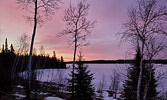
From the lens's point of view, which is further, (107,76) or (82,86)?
(107,76)

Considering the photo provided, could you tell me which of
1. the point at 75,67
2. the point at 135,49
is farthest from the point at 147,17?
the point at 75,67

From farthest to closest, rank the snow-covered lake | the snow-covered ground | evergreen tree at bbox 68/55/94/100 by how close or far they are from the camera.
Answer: evergreen tree at bbox 68/55/94/100 → the snow-covered lake → the snow-covered ground

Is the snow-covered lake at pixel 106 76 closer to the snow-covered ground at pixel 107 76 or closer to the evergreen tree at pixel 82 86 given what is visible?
the snow-covered ground at pixel 107 76

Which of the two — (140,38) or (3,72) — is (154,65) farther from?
(3,72)

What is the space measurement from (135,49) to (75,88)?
240 inches

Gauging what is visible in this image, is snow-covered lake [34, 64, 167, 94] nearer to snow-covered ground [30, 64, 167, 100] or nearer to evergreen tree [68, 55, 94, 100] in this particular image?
snow-covered ground [30, 64, 167, 100]

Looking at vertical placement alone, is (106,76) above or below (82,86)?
below

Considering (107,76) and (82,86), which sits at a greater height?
(82,86)

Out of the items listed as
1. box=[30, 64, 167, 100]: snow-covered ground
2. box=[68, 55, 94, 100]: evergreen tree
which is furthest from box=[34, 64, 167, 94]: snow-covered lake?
box=[68, 55, 94, 100]: evergreen tree

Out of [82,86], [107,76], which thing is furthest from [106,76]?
[82,86]

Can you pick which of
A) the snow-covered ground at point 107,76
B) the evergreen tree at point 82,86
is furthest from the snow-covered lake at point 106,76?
the evergreen tree at point 82,86

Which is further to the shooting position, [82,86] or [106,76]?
[106,76]

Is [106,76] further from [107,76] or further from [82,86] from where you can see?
[82,86]

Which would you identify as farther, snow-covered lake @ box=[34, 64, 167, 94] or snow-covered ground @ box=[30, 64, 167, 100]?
snow-covered lake @ box=[34, 64, 167, 94]
